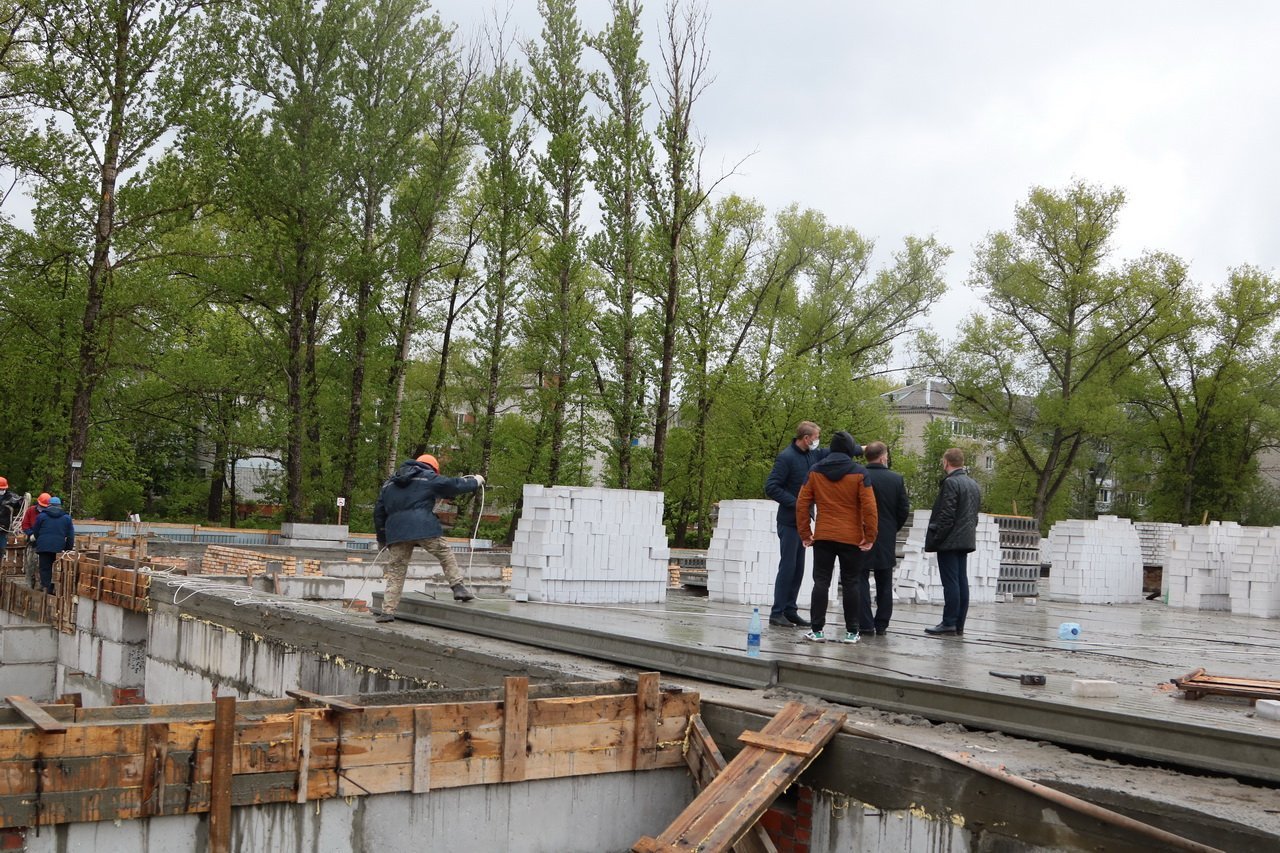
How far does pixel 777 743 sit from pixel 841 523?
3.16 meters

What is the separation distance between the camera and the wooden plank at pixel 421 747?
700cm

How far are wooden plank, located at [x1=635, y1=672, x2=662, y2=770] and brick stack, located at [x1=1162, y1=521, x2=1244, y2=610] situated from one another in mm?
15494

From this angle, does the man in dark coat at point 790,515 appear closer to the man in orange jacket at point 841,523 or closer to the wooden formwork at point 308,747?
the man in orange jacket at point 841,523

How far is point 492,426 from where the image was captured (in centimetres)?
4247

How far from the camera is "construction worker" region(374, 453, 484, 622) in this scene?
11.4 metres

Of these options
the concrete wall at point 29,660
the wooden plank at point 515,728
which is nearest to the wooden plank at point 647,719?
the wooden plank at point 515,728

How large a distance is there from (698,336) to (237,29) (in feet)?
61.7

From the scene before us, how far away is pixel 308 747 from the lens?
669 centimetres

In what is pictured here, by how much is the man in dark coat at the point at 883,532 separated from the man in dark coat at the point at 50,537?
13.8 metres

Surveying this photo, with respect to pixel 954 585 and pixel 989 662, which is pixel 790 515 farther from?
pixel 989 662

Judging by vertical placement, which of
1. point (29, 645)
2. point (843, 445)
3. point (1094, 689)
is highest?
point (843, 445)

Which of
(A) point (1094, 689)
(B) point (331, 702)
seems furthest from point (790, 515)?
(B) point (331, 702)

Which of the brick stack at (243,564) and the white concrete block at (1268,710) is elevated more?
the white concrete block at (1268,710)

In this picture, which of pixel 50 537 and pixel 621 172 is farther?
pixel 621 172
